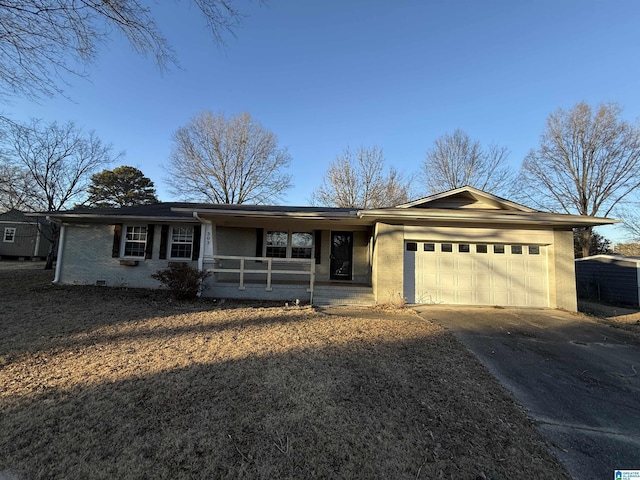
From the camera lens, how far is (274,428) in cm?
263

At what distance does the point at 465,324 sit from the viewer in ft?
21.6

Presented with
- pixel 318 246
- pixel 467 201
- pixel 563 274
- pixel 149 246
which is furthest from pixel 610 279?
pixel 149 246

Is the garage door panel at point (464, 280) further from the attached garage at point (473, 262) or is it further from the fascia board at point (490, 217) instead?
the fascia board at point (490, 217)

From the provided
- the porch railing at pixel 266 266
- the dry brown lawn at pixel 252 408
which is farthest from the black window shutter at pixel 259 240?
the dry brown lawn at pixel 252 408

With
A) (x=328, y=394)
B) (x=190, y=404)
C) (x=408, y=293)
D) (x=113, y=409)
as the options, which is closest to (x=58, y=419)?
(x=113, y=409)

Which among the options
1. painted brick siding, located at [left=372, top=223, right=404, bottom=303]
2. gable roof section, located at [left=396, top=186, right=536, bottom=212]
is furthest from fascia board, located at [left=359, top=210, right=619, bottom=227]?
gable roof section, located at [left=396, top=186, right=536, bottom=212]

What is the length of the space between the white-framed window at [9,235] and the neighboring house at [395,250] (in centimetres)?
1827

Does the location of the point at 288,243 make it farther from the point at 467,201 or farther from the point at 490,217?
the point at 490,217

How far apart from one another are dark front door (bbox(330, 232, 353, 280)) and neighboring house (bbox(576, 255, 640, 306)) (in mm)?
13374

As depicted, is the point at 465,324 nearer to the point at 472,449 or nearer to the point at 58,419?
the point at 472,449

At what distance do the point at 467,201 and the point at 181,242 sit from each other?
1026 centimetres

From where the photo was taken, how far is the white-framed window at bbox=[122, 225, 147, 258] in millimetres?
10633

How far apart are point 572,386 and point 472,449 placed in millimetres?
2438

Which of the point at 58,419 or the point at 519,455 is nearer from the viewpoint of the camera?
the point at 519,455
